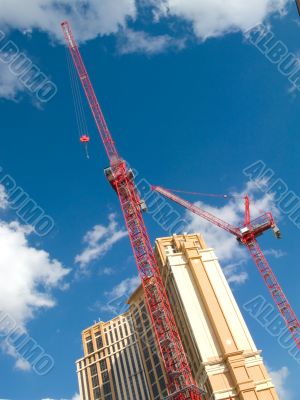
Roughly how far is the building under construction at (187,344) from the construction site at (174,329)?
0.17 metres

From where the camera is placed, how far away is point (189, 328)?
6850 cm

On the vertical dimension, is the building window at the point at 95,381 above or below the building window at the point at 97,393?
above

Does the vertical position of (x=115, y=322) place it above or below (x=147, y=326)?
above

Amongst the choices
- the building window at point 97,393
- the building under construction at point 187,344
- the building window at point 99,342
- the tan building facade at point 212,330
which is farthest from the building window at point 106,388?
the tan building facade at point 212,330

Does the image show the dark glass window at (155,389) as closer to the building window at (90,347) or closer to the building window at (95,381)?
the building window at (95,381)

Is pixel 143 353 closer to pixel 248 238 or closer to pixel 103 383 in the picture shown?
pixel 103 383

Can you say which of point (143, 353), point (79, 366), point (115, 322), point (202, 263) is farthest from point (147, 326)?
point (202, 263)

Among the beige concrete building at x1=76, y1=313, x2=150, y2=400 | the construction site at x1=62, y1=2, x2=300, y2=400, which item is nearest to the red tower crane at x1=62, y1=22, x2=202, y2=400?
the construction site at x1=62, y1=2, x2=300, y2=400

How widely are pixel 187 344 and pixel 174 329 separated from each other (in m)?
5.02

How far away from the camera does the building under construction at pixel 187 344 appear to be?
61.9 metres

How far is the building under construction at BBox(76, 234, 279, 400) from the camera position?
61938 millimetres

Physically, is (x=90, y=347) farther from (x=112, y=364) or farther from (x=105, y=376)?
(x=105, y=376)

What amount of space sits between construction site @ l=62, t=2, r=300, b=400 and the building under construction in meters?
0.17

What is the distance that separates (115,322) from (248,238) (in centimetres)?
4484
